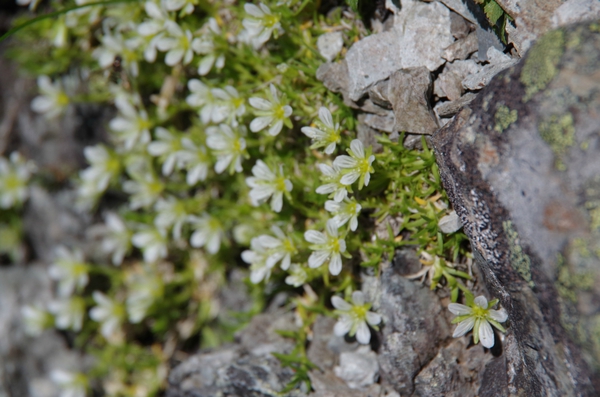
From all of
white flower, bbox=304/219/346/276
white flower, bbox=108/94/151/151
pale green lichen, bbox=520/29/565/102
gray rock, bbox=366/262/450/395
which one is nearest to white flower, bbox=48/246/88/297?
white flower, bbox=108/94/151/151

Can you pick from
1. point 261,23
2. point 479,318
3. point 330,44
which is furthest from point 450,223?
point 261,23

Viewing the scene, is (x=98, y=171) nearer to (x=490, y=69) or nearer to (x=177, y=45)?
(x=177, y=45)

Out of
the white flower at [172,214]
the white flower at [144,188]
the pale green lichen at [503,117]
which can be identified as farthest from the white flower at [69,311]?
the pale green lichen at [503,117]

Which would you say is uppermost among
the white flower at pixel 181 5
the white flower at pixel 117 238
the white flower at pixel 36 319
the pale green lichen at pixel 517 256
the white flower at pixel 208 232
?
the white flower at pixel 181 5

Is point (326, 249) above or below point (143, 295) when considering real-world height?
above

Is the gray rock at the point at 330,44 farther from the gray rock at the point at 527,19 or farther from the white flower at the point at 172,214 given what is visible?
the white flower at the point at 172,214

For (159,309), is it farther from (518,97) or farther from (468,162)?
(518,97)

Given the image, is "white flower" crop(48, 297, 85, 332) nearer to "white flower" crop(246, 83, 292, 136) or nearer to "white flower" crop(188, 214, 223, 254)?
"white flower" crop(188, 214, 223, 254)

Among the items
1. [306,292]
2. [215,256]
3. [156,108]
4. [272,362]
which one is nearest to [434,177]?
[306,292]
